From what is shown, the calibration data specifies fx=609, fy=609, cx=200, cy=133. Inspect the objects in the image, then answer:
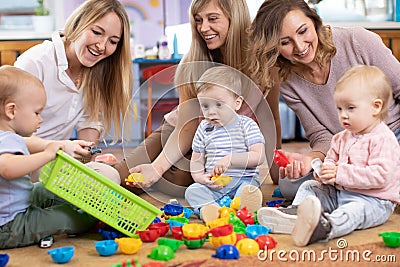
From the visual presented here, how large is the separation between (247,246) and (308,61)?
0.71 meters

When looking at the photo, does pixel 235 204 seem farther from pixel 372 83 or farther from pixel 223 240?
pixel 372 83

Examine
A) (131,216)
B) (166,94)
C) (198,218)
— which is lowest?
(198,218)

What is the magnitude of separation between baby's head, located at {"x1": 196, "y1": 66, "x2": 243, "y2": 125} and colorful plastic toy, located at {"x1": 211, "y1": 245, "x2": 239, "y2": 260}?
511 millimetres

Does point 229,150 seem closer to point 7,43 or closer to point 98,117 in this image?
point 98,117

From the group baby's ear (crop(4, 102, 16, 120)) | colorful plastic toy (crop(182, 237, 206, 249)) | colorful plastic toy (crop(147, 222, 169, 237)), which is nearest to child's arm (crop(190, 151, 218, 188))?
colorful plastic toy (crop(147, 222, 169, 237))

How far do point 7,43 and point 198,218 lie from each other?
2.36 meters

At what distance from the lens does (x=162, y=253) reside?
1319mm

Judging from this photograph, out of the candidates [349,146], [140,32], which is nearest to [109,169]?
[349,146]

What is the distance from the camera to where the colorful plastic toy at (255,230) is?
1.45 meters

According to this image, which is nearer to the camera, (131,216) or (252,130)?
(131,216)

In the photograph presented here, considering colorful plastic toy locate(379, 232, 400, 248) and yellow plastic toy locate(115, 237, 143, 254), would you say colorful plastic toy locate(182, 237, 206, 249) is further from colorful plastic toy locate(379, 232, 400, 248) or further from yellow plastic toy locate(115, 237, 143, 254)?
colorful plastic toy locate(379, 232, 400, 248)

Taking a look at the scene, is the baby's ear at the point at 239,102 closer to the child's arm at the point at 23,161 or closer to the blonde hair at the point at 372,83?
the blonde hair at the point at 372,83

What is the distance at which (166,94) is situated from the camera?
68.7 inches

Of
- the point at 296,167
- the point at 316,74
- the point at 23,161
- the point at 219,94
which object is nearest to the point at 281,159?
the point at 296,167
